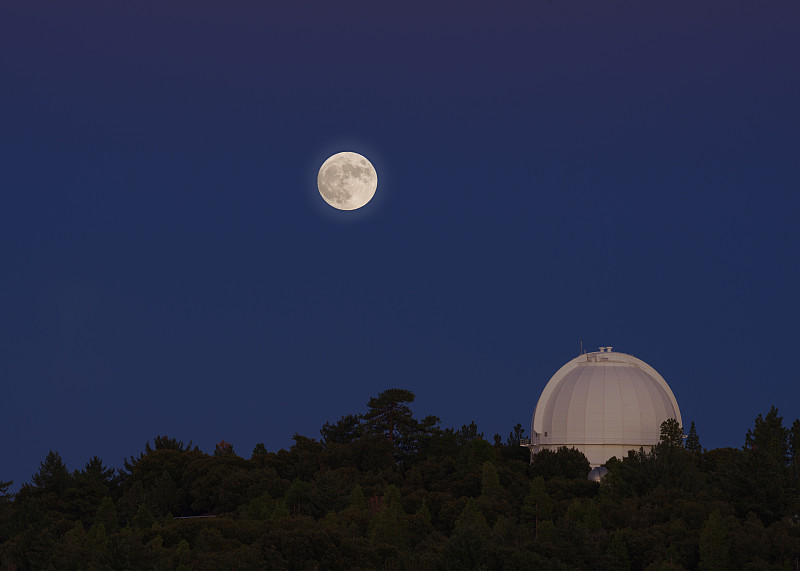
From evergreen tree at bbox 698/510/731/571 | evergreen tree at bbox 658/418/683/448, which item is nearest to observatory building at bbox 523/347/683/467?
evergreen tree at bbox 658/418/683/448

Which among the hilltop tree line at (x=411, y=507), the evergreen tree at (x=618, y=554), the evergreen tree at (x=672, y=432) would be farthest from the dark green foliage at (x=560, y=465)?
the evergreen tree at (x=618, y=554)

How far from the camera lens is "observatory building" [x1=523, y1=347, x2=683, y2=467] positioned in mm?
85938

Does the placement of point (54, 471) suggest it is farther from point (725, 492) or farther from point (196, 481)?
point (725, 492)

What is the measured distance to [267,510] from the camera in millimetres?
67188

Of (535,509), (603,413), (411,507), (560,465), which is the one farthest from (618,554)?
(603,413)

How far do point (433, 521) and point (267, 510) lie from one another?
9527 millimetres

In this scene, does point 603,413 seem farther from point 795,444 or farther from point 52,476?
point 52,476

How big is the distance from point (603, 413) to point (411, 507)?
20856 mm

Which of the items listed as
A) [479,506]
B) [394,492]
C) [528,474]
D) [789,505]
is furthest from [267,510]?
[789,505]

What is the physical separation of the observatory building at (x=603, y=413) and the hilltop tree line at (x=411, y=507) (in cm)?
323

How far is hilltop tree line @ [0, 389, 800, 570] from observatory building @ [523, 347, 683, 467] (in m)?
3.23

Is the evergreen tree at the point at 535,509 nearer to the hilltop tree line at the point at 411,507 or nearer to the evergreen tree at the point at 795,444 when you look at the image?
the hilltop tree line at the point at 411,507

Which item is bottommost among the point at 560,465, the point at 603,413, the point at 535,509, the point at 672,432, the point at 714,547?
the point at 714,547

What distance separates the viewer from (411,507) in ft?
233
